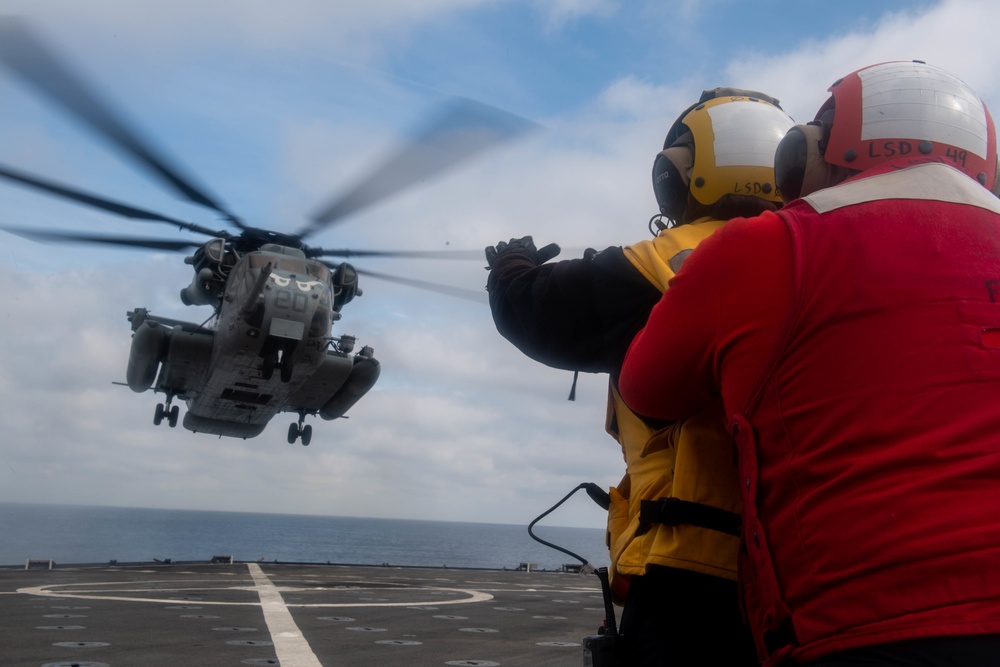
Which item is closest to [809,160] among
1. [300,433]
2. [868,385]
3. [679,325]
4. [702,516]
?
[679,325]

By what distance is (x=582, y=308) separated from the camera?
101 inches

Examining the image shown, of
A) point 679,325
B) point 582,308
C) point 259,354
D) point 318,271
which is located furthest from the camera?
point 318,271

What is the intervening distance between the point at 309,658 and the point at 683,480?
602 cm

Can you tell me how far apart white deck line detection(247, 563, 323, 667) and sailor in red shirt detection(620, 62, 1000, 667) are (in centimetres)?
601

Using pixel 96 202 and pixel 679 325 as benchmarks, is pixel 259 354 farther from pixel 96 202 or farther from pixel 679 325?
pixel 679 325

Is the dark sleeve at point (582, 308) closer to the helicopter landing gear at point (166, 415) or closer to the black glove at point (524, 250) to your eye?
the black glove at point (524, 250)

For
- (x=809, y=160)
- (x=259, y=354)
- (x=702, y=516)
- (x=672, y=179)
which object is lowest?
(x=702, y=516)

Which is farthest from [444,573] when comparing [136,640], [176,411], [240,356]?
[136,640]

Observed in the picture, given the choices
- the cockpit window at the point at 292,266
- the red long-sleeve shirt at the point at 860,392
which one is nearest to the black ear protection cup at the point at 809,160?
the red long-sleeve shirt at the point at 860,392

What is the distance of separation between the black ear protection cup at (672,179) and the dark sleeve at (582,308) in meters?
0.46

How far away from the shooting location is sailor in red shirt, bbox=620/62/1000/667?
1483 mm

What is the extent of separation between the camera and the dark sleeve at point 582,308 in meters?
2.53

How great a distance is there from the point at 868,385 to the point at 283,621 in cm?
1002

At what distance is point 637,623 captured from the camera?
232 centimetres
